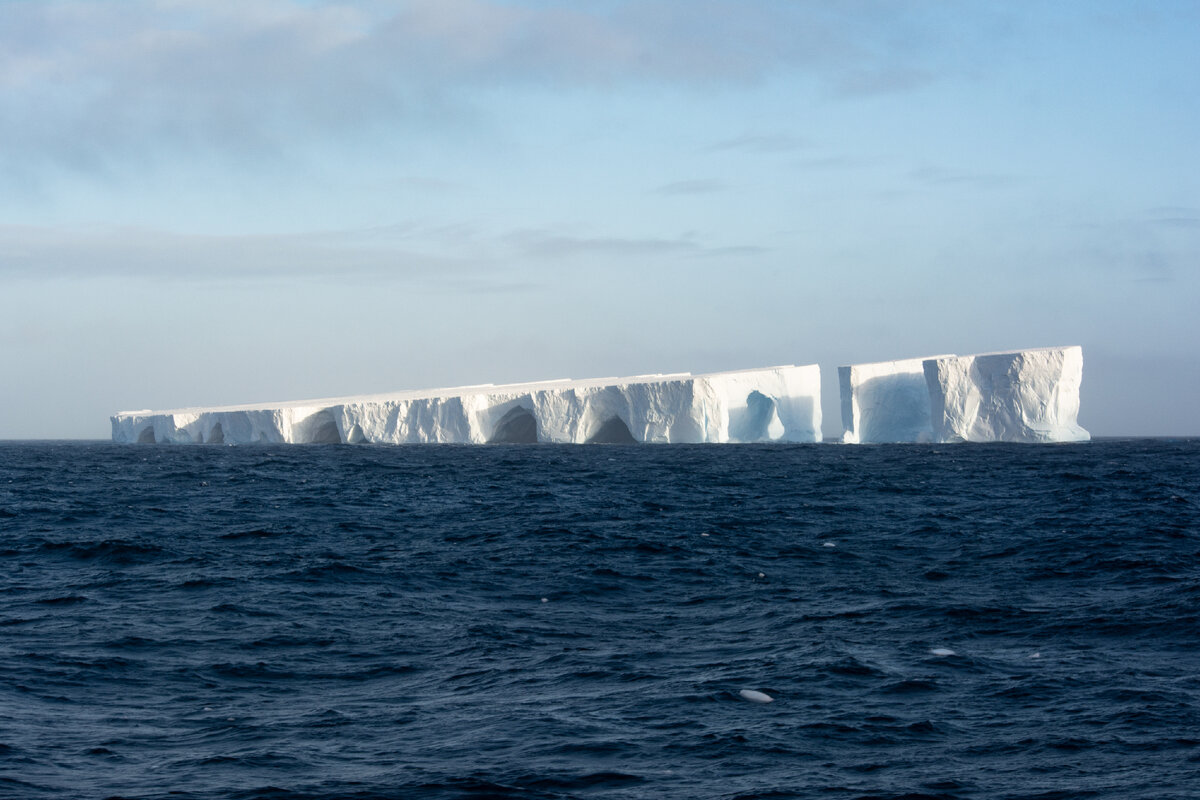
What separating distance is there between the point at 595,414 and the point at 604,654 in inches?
1036

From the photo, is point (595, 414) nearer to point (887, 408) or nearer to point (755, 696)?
point (887, 408)

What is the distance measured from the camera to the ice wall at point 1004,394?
96.3ft

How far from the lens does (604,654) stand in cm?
669

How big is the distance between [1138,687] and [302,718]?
439 centimetres

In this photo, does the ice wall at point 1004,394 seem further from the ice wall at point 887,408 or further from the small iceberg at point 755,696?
the small iceberg at point 755,696

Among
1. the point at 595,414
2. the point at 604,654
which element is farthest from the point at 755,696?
the point at 595,414

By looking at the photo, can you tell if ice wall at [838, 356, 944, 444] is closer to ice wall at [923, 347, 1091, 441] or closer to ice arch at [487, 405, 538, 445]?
ice wall at [923, 347, 1091, 441]

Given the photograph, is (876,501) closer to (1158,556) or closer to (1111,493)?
(1111,493)

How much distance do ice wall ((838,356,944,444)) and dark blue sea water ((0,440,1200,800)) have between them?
17.3 meters

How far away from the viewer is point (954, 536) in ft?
39.6

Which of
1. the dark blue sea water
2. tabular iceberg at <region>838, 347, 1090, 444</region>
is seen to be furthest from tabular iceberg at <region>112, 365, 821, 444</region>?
the dark blue sea water

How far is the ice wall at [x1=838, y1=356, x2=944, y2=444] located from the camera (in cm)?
3209

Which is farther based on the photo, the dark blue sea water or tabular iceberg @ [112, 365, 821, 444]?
tabular iceberg @ [112, 365, 821, 444]

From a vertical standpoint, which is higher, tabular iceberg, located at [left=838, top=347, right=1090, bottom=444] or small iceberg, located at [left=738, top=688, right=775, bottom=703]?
tabular iceberg, located at [left=838, top=347, right=1090, bottom=444]
